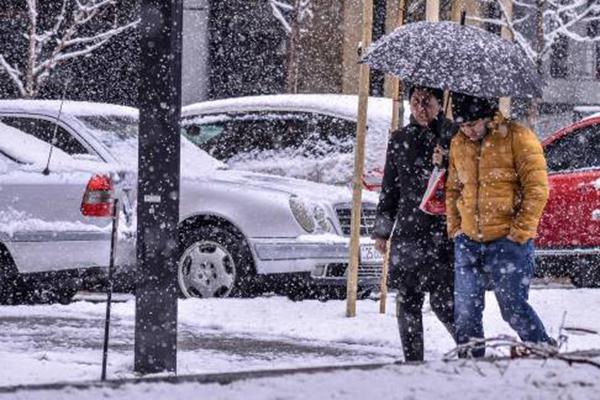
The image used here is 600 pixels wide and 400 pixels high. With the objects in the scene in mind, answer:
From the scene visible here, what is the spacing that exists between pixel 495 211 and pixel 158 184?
5.10 feet

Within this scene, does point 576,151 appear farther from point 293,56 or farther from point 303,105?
point 293,56

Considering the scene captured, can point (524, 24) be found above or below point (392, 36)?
above

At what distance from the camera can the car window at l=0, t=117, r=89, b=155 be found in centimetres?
1116

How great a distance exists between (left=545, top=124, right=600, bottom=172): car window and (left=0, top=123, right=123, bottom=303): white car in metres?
4.84

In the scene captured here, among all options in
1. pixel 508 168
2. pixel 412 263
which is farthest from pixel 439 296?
pixel 508 168

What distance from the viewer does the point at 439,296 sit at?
23.6 ft

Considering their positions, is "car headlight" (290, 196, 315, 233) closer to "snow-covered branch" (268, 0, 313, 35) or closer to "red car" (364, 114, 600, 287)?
"red car" (364, 114, 600, 287)

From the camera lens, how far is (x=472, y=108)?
665 centimetres

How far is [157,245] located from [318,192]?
5074 millimetres

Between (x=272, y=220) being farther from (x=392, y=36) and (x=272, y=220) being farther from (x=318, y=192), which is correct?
(x=392, y=36)

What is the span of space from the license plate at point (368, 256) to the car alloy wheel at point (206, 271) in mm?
1090

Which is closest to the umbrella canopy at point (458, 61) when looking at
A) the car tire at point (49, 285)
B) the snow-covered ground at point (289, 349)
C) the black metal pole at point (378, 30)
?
the snow-covered ground at point (289, 349)

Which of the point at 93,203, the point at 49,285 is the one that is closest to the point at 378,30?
the point at 49,285

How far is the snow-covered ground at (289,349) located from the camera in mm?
2562
